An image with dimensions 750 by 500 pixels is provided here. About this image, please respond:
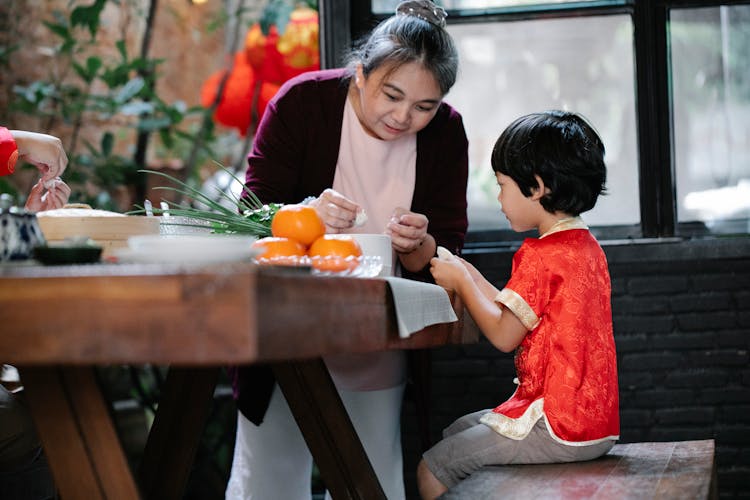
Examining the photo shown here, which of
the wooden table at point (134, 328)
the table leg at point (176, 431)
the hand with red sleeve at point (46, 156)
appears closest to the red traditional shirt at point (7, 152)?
the hand with red sleeve at point (46, 156)

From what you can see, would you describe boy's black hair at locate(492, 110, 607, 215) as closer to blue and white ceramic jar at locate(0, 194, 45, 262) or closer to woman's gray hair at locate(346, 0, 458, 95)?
woman's gray hair at locate(346, 0, 458, 95)

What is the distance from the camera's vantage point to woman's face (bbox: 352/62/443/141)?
2316 millimetres

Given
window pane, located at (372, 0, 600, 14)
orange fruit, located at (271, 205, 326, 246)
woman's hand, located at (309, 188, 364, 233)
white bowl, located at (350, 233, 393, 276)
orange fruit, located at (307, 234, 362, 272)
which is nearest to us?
orange fruit, located at (307, 234, 362, 272)

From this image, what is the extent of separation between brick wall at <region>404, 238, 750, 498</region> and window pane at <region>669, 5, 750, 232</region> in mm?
186

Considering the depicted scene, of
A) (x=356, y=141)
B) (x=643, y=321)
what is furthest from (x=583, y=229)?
(x=643, y=321)

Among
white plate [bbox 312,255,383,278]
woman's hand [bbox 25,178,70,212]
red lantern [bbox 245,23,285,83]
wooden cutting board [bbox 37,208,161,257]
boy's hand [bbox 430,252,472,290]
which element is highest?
red lantern [bbox 245,23,285,83]

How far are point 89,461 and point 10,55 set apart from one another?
3742 mm

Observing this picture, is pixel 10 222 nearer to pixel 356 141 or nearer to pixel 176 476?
pixel 176 476

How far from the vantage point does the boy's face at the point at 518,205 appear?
7.06 feet

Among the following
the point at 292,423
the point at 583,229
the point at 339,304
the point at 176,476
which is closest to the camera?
the point at 339,304

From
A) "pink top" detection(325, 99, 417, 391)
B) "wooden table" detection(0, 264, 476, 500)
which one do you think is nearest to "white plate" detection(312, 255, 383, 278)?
"wooden table" detection(0, 264, 476, 500)

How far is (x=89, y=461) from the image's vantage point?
1.31m

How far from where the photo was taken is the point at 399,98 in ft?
7.68

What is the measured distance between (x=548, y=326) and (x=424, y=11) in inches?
33.7
